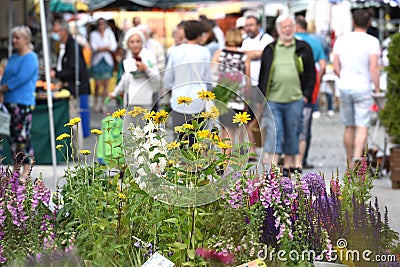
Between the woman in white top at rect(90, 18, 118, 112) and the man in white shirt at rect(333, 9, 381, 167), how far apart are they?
1031 centimetres

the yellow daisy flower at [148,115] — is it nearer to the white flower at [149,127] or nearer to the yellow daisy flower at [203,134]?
the white flower at [149,127]

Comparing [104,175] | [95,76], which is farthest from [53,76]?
[104,175]

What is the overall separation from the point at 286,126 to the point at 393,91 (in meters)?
1.24

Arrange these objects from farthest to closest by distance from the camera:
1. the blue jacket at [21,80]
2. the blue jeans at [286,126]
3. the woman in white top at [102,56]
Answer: the woman in white top at [102,56] → the blue jeans at [286,126] → the blue jacket at [21,80]

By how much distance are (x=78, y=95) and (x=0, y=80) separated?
3.64 m

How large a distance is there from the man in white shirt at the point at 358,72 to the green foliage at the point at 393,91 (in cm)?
15

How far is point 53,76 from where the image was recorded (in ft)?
45.5

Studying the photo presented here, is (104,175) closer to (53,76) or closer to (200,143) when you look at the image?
(200,143)

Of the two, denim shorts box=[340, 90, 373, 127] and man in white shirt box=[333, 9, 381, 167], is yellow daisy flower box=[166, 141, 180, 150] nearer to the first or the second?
man in white shirt box=[333, 9, 381, 167]

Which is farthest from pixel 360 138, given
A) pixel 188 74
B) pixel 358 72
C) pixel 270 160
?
pixel 188 74

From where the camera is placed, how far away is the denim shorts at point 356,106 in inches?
425

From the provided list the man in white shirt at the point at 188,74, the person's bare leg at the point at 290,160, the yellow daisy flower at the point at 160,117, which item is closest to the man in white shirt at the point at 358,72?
the person's bare leg at the point at 290,160

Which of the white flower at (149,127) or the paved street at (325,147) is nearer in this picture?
the white flower at (149,127)

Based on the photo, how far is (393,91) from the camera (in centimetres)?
1067
